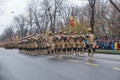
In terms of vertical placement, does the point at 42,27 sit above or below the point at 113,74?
above

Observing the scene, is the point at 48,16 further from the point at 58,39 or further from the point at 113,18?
the point at 58,39

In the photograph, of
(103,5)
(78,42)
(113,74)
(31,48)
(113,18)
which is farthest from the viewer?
(103,5)

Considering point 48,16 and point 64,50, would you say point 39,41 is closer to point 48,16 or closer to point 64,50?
point 64,50

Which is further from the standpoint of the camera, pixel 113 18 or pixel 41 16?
pixel 41 16

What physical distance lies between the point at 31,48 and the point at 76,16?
184 ft

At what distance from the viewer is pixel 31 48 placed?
35906 mm

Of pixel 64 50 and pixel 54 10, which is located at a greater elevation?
pixel 54 10

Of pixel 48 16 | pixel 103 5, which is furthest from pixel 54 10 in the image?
pixel 103 5

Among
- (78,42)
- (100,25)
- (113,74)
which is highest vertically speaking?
(100,25)

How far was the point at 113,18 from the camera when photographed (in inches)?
2726

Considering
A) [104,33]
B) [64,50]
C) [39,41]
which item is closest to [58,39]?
[64,50]

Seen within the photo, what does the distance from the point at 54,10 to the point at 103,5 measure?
1169cm

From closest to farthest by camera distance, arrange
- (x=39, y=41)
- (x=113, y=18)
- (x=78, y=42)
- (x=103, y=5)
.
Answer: (x=78, y=42) → (x=39, y=41) → (x=113, y=18) → (x=103, y=5)

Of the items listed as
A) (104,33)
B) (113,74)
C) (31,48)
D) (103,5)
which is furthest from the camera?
(104,33)
